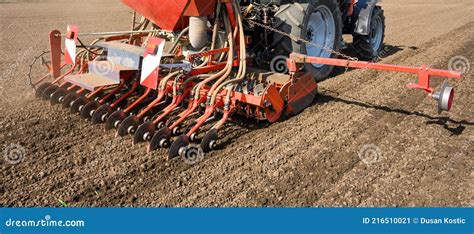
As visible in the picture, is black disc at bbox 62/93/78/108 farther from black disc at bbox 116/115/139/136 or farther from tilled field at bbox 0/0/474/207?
black disc at bbox 116/115/139/136

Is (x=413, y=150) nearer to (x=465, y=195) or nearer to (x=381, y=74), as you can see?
(x=465, y=195)

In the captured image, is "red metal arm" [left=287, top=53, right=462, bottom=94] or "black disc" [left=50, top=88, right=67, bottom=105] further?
"black disc" [left=50, top=88, right=67, bottom=105]

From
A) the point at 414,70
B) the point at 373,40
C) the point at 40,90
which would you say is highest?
the point at 414,70

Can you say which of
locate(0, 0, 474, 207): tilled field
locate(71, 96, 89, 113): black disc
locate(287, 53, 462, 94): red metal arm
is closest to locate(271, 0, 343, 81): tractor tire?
locate(0, 0, 474, 207): tilled field

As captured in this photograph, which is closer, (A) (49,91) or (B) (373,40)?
(A) (49,91)

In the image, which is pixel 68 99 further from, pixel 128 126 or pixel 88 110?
pixel 128 126

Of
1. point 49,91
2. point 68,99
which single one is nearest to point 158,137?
point 68,99

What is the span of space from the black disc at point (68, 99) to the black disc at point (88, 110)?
0.33 m

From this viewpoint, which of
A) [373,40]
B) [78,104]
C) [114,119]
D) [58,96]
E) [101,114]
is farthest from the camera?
[373,40]

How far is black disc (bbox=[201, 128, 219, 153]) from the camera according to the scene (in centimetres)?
346

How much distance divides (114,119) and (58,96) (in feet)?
3.22

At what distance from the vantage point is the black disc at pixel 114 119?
151 inches

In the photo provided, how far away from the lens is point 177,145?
11.1 feet

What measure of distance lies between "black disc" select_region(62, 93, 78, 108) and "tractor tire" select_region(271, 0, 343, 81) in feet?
7.36
